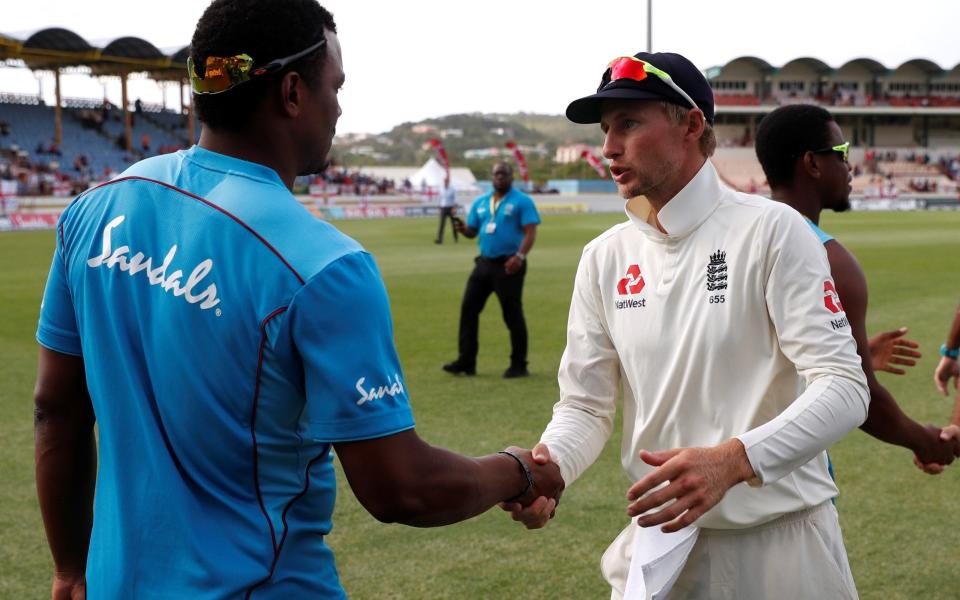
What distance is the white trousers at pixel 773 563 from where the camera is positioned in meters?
2.71

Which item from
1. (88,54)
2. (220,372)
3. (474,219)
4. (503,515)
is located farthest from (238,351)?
(88,54)

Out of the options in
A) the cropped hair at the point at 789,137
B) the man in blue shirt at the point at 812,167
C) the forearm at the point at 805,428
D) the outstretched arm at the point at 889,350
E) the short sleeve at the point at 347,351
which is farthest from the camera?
the outstretched arm at the point at 889,350

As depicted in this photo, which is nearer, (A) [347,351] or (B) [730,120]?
(A) [347,351]

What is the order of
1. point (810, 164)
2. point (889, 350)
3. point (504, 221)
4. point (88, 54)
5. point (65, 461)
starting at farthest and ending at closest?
point (88, 54), point (504, 221), point (889, 350), point (810, 164), point (65, 461)

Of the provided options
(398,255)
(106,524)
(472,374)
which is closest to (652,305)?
(106,524)

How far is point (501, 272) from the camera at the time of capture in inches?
426

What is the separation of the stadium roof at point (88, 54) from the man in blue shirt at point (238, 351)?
50706mm

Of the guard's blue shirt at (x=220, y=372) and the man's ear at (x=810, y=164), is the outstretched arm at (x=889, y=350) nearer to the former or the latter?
the man's ear at (x=810, y=164)

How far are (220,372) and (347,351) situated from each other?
0.87 ft

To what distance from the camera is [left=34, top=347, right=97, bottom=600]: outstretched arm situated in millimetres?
2328

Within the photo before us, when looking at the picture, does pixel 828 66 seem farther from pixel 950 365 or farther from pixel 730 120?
pixel 950 365

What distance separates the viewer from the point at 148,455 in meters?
2.07

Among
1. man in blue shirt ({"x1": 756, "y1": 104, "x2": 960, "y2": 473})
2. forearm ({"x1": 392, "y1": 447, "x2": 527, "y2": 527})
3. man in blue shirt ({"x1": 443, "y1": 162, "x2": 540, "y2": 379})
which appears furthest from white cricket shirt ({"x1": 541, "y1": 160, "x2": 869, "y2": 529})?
man in blue shirt ({"x1": 443, "y1": 162, "x2": 540, "y2": 379})

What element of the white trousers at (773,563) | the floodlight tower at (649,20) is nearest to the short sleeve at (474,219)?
the white trousers at (773,563)
